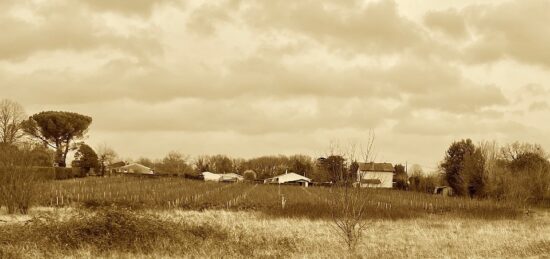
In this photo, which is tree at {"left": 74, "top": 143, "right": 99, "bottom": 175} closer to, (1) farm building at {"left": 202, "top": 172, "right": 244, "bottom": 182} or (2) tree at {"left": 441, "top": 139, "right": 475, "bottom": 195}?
(1) farm building at {"left": 202, "top": 172, "right": 244, "bottom": 182}

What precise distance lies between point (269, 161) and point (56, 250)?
13176 centimetres

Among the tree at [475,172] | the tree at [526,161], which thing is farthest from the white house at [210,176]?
the tree at [526,161]

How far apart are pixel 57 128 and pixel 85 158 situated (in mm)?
5660

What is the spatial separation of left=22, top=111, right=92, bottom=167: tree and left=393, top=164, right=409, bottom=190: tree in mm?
51609

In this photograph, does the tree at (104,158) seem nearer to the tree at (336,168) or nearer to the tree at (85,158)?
the tree at (85,158)

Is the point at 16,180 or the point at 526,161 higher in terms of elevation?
the point at 526,161

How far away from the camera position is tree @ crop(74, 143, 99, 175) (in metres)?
81.8

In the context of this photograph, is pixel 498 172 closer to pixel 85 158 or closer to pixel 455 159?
pixel 455 159

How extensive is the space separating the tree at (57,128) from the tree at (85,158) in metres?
1.65

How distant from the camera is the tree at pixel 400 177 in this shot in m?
96.2

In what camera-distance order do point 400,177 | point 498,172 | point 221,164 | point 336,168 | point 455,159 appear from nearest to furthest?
point 336,168 < point 498,172 < point 455,159 < point 400,177 < point 221,164

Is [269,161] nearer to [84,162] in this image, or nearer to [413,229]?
[84,162]

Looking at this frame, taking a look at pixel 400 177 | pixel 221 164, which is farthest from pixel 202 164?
pixel 400 177

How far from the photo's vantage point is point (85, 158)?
81.8 m
